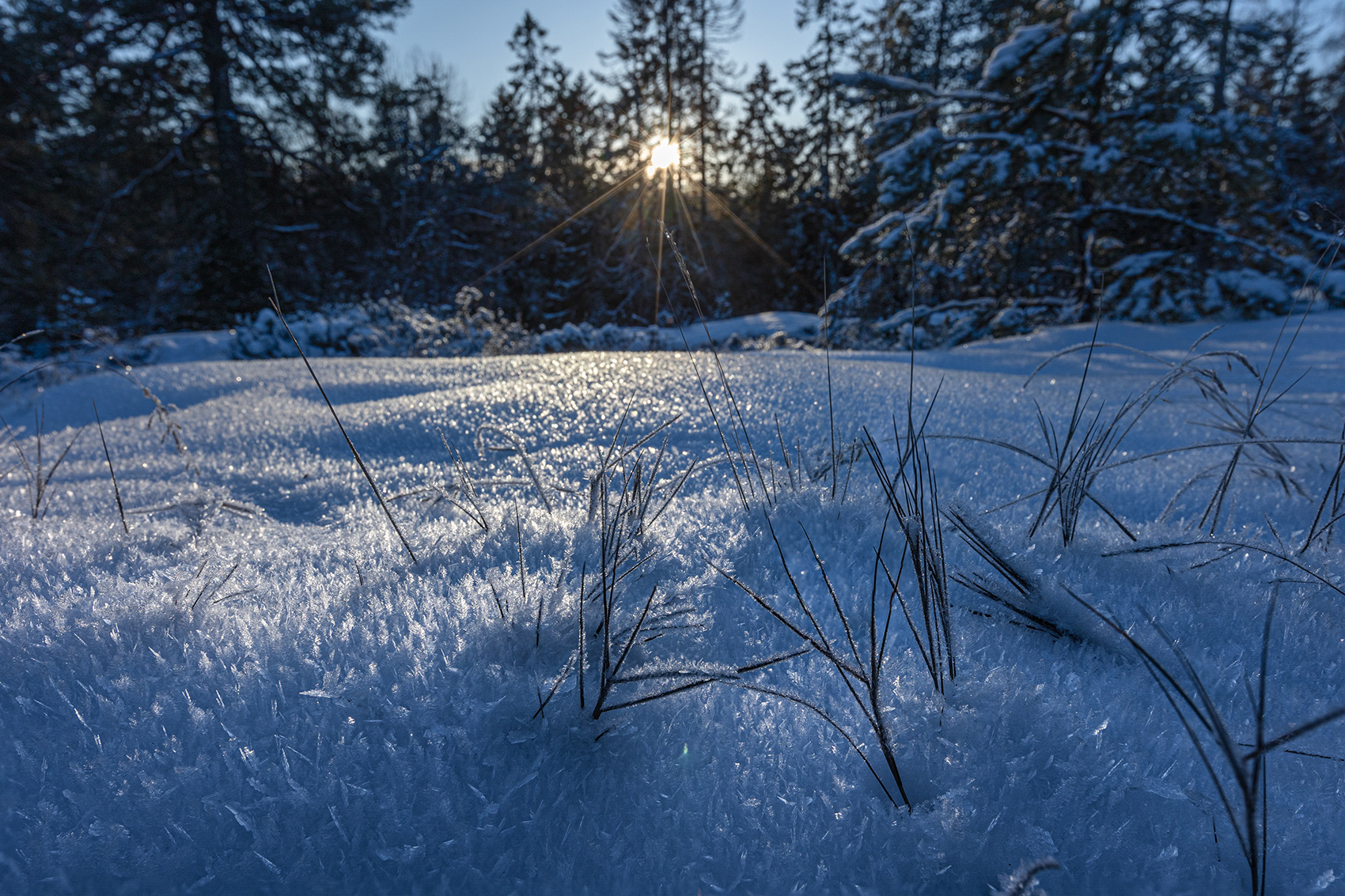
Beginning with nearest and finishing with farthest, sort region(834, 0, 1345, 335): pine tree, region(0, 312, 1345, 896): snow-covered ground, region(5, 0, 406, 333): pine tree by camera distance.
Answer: region(0, 312, 1345, 896): snow-covered ground, region(834, 0, 1345, 335): pine tree, region(5, 0, 406, 333): pine tree

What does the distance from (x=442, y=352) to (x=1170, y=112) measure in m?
7.37


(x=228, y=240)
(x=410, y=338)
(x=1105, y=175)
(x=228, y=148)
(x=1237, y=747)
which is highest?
(x=228, y=148)

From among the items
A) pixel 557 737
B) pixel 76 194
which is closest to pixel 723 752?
pixel 557 737

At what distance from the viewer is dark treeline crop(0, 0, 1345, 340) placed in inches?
219

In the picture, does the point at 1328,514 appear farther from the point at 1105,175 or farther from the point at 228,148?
the point at 228,148

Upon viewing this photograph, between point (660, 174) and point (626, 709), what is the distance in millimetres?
1851

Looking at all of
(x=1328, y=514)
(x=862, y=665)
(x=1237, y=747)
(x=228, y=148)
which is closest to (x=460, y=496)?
(x=862, y=665)

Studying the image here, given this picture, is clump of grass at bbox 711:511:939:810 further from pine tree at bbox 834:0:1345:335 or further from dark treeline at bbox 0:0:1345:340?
pine tree at bbox 834:0:1345:335

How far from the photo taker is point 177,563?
0.99 metres

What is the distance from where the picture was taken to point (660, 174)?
2.05 metres

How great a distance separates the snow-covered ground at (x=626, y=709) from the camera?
1.60ft

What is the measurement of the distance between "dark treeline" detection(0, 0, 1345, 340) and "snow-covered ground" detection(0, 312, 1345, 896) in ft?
2.00

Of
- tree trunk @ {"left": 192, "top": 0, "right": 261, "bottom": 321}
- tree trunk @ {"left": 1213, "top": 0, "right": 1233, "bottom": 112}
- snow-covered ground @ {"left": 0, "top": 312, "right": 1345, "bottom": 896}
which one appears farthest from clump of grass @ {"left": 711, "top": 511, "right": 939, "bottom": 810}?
tree trunk @ {"left": 192, "top": 0, "right": 261, "bottom": 321}

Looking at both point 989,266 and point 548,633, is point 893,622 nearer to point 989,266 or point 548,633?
point 548,633
